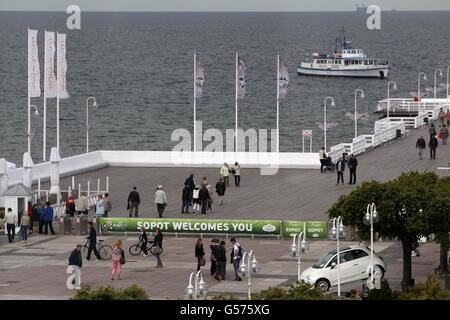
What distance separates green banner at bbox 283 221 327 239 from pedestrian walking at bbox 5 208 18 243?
8458 millimetres

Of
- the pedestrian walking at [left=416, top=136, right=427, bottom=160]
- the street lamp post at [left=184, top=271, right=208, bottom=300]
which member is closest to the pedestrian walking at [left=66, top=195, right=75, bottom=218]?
the street lamp post at [left=184, top=271, right=208, bottom=300]

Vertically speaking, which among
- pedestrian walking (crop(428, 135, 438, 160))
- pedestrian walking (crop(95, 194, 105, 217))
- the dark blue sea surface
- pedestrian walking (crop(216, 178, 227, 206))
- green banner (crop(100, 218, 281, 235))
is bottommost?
green banner (crop(100, 218, 281, 235))

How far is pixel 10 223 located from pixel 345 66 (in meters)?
122

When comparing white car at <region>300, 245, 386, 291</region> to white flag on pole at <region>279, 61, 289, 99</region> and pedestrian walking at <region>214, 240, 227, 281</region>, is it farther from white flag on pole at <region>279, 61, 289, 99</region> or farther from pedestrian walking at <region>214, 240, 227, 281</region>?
white flag on pole at <region>279, 61, 289, 99</region>

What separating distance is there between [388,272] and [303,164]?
20353mm

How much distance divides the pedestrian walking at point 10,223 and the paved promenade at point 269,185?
5055 mm

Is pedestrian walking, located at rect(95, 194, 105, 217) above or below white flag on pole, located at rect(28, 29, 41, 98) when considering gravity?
below

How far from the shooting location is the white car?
2809 centimetres

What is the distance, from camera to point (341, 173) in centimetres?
4538

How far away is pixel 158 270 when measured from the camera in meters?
31.5

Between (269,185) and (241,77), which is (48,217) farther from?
(241,77)

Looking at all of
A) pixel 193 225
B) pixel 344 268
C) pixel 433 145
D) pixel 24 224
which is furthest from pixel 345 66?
pixel 344 268

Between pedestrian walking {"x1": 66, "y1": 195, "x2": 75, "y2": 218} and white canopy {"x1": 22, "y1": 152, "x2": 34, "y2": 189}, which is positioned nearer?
pedestrian walking {"x1": 66, "y1": 195, "x2": 75, "y2": 218}

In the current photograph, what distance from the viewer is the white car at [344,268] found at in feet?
92.2
